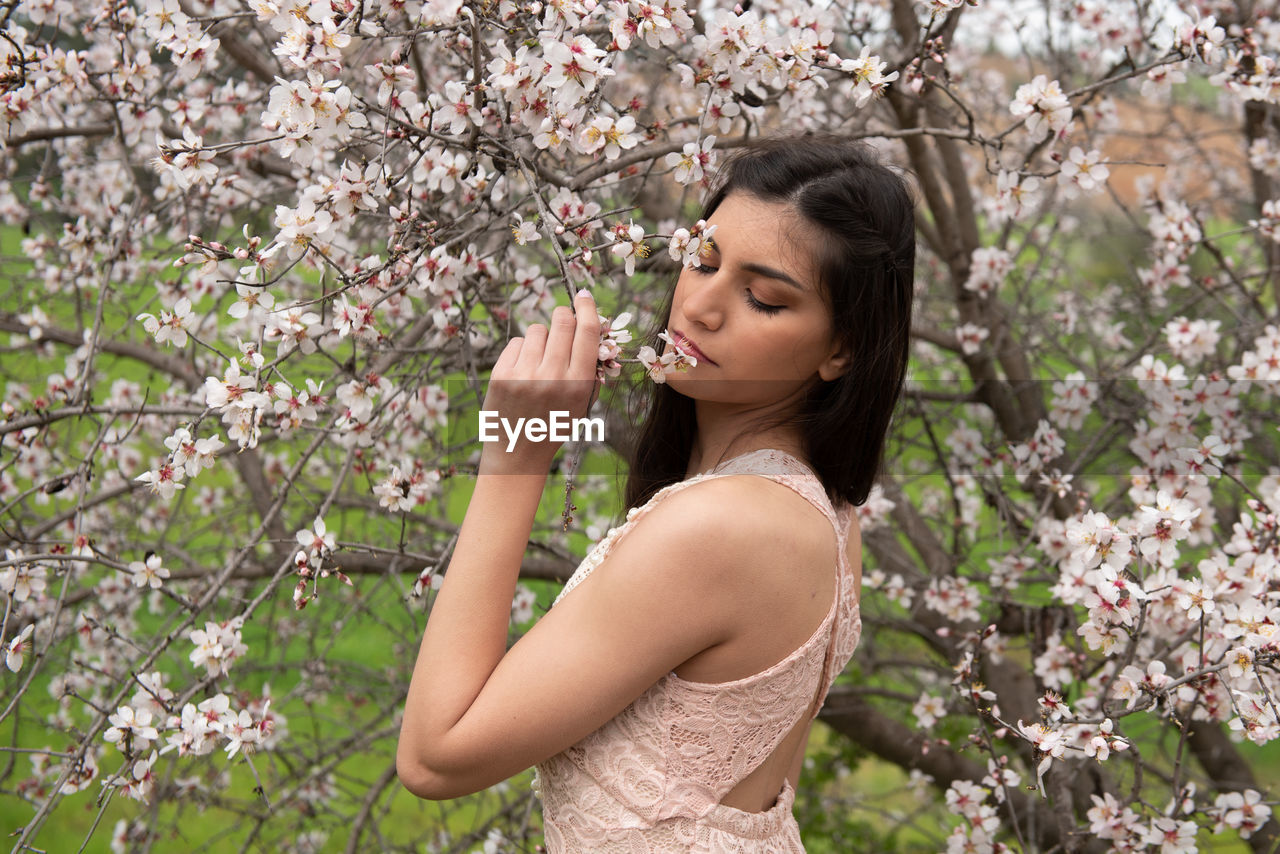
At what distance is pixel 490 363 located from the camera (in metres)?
2.32

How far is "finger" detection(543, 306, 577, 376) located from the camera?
44.8 inches

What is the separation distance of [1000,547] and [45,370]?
354 cm

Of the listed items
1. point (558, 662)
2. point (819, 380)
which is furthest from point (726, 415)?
point (558, 662)

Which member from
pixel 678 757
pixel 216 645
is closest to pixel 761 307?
pixel 678 757

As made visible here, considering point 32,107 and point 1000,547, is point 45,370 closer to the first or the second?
point 32,107

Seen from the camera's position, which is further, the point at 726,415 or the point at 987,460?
the point at 987,460

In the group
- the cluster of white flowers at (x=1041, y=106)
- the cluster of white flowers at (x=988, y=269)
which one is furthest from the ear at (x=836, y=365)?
the cluster of white flowers at (x=988, y=269)

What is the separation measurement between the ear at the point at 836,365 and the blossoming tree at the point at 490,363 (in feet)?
0.86

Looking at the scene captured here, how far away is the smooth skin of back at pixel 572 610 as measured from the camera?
3.61 feet

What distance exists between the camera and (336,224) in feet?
4.71

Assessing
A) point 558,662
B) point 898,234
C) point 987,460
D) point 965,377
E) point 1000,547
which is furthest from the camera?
point 965,377

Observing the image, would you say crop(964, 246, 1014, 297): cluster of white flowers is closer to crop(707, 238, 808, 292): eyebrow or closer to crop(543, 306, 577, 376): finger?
crop(707, 238, 808, 292): eyebrow

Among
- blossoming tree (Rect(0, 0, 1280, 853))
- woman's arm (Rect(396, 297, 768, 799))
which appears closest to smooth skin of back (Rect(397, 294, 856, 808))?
woman's arm (Rect(396, 297, 768, 799))

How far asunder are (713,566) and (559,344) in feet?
1.02
